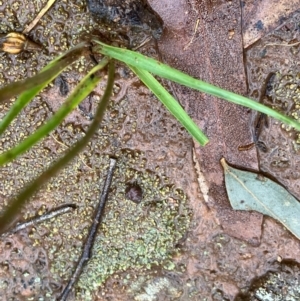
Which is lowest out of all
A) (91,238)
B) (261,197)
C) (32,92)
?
(261,197)

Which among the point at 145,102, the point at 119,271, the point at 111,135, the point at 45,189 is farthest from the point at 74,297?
the point at 145,102

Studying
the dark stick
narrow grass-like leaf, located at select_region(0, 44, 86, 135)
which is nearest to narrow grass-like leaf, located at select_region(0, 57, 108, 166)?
narrow grass-like leaf, located at select_region(0, 44, 86, 135)

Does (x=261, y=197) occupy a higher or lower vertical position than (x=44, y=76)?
lower

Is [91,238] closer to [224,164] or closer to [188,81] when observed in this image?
[224,164]

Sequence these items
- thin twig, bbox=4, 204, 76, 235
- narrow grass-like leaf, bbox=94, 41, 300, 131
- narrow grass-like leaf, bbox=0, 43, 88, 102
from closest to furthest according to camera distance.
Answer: narrow grass-like leaf, bbox=0, 43, 88, 102
narrow grass-like leaf, bbox=94, 41, 300, 131
thin twig, bbox=4, 204, 76, 235

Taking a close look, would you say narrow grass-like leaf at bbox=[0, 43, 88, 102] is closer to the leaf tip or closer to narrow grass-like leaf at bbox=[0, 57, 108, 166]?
narrow grass-like leaf at bbox=[0, 57, 108, 166]

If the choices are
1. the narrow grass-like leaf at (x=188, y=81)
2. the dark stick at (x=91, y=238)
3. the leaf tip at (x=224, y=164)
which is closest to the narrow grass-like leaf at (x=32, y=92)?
the narrow grass-like leaf at (x=188, y=81)

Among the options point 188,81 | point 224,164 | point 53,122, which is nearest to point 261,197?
point 224,164

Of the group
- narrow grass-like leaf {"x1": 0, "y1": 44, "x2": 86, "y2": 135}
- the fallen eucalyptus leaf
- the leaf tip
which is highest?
narrow grass-like leaf {"x1": 0, "y1": 44, "x2": 86, "y2": 135}
